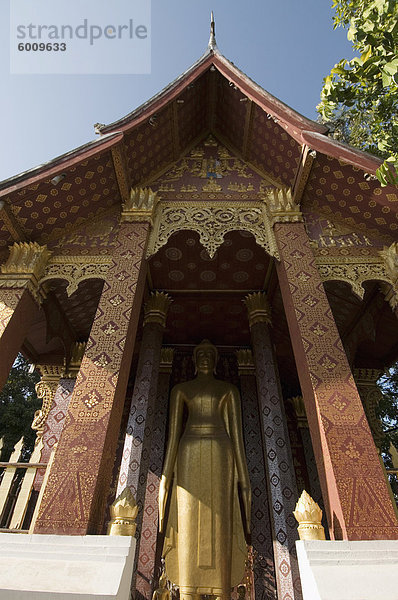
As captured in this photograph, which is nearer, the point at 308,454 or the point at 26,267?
the point at 26,267

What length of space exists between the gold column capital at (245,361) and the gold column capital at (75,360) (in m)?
3.20

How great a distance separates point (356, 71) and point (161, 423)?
19.5 ft

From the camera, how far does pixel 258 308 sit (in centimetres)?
702

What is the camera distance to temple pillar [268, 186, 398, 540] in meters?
3.03

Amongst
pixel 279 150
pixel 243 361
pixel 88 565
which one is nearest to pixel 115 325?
pixel 88 565

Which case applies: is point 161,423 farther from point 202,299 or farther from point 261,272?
point 261,272

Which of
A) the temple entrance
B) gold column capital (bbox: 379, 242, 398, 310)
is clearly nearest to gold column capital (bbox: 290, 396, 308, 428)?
the temple entrance

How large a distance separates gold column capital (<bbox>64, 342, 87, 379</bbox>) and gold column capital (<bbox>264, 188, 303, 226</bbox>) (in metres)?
4.70

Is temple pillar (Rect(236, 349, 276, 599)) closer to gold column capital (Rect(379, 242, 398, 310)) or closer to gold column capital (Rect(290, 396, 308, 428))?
gold column capital (Rect(290, 396, 308, 428))

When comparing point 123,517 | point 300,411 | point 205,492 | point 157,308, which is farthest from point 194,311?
point 123,517

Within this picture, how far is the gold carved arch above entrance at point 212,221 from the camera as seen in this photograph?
5.34 metres

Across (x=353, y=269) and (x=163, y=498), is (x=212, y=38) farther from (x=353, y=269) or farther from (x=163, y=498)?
(x=163, y=498)

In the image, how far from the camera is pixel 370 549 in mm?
2723

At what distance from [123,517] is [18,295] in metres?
2.89
